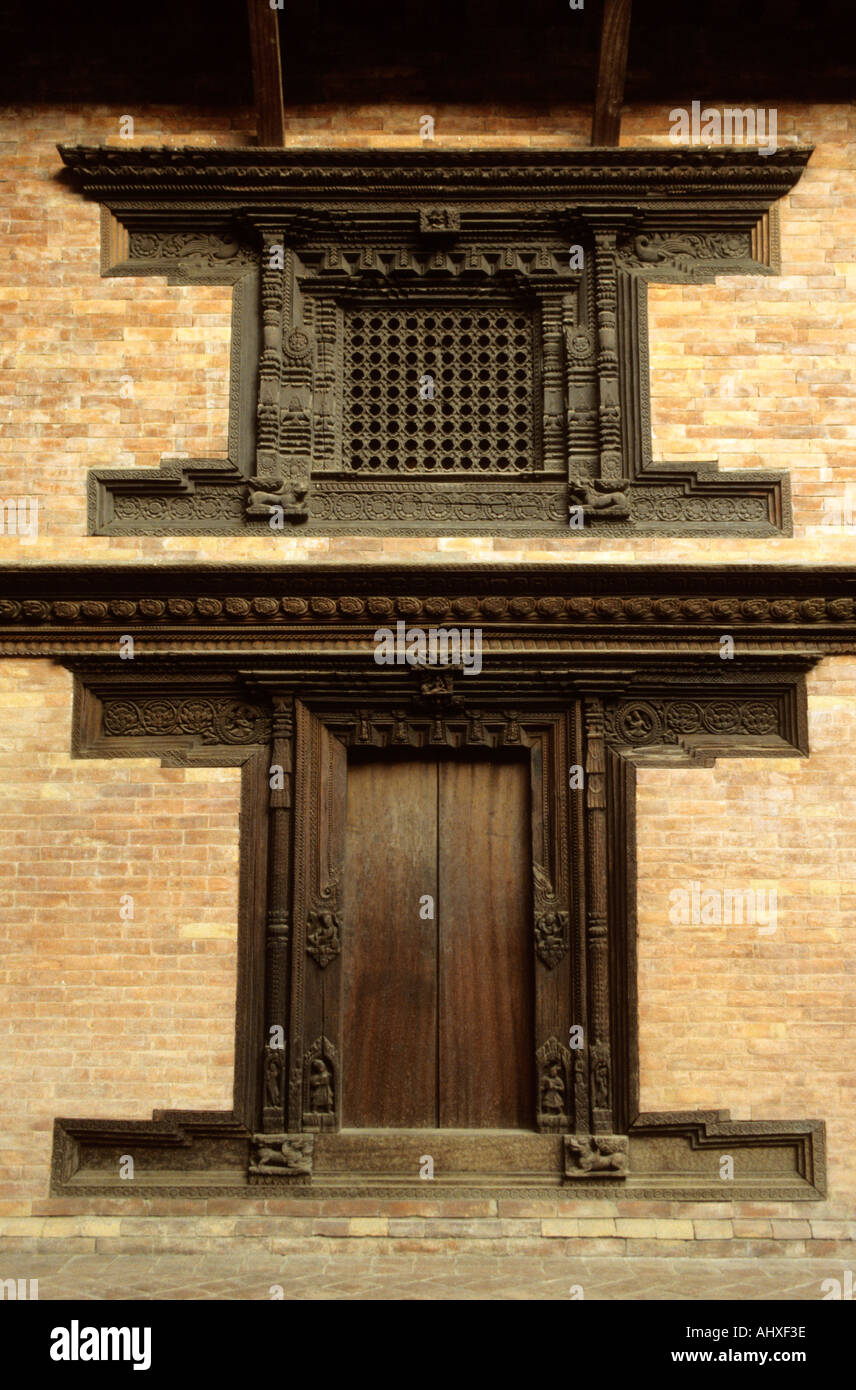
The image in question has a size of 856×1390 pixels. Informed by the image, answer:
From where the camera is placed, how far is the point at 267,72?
7.13 meters

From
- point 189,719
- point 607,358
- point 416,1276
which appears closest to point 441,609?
point 189,719

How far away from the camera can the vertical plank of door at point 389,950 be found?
6.73 metres

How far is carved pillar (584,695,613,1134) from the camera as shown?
260 inches

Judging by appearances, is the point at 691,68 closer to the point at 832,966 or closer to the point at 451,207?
the point at 451,207

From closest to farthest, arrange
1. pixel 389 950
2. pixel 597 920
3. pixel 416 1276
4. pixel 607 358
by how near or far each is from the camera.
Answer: pixel 416 1276
pixel 597 920
pixel 389 950
pixel 607 358

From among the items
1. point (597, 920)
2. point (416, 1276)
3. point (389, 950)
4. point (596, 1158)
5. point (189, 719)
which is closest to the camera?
point (416, 1276)

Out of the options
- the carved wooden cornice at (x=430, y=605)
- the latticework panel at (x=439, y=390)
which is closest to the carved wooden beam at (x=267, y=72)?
the latticework panel at (x=439, y=390)

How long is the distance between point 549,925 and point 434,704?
1401 mm

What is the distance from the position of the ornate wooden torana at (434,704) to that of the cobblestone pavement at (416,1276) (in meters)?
0.72

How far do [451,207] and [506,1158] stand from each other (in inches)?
219

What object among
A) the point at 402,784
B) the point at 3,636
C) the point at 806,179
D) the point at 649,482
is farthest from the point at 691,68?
the point at 3,636

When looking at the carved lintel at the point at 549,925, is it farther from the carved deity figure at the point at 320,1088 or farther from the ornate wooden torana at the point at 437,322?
the ornate wooden torana at the point at 437,322

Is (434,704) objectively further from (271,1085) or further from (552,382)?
(271,1085)

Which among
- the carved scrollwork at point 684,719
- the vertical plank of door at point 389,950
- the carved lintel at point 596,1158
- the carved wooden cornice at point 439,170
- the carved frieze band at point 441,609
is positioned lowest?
the carved lintel at point 596,1158
